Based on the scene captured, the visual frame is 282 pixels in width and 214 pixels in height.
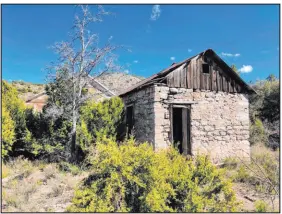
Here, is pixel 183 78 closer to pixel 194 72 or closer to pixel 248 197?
pixel 194 72

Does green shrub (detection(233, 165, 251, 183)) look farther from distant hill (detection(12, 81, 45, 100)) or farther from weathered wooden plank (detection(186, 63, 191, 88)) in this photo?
distant hill (detection(12, 81, 45, 100))

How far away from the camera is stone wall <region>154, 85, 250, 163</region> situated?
854cm

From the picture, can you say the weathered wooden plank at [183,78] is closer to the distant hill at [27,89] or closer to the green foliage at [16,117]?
the green foliage at [16,117]

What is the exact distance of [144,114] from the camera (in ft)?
30.4

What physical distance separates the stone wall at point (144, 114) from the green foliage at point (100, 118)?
991mm

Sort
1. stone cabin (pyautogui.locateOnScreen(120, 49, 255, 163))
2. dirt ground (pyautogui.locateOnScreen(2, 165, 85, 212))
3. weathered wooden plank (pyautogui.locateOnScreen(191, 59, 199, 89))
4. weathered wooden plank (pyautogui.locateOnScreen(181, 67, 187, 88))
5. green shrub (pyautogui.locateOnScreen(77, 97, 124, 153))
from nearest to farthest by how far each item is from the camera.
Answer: dirt ground (pyautogui.locateOnScreen(2, 165, 85, 212)), green shrub (pyautogui.locateOnScreen(77, 97, 124, 153)), stone cabin (pyautogui.locateOnScreen(120, 49, 255, 163)), weathered wooden plank (pyautogui.locateOnScreen(181, 67, 187, 88)), weathered wooden plank (pyautogui.locateOnScreen(191, 59, 199, 89))

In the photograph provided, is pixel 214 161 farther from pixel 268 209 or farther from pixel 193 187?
pixel 193 187

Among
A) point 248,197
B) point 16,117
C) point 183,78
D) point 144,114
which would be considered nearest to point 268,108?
point 183,78

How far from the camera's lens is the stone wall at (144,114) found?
28.3ft

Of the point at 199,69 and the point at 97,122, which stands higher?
the point at 199,69

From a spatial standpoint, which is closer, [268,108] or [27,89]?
[268,108]

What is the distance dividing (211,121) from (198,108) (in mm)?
773

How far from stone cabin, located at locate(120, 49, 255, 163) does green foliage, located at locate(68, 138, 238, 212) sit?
3.61 metres

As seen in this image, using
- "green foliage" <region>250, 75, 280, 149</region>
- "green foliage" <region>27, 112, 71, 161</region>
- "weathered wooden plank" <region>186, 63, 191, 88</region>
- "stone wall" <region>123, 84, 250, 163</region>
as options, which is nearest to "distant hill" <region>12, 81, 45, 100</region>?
"green foliage" <region>27, 112, 71, 161</region>
